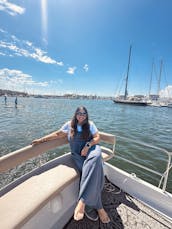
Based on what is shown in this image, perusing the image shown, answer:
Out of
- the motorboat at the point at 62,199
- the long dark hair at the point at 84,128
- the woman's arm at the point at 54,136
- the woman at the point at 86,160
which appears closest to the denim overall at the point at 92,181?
the woman at the point at 86,160

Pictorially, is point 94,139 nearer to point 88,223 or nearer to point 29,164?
point 88,223

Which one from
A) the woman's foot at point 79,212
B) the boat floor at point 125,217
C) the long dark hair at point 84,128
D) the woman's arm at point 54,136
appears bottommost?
the boat floor at point 125,217

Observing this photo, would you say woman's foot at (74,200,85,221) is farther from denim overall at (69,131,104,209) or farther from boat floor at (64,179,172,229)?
boat floor at (64,179,172,229)

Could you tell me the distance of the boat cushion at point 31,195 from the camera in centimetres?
117

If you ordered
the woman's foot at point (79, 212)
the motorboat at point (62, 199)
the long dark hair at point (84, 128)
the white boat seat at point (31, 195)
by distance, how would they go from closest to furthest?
the white boat seat at point (31, 195), the motorboat at point (62, 199), the woman's foot at point (79, 212), the long dark hair at point (84, 128)

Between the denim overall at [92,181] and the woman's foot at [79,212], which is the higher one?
the denim overall at [92,181]

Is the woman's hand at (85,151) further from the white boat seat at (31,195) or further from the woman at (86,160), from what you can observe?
the white boat seat at (31,195)

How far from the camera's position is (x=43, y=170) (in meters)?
1.99

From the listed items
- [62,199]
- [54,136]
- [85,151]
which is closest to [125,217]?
[62,199]

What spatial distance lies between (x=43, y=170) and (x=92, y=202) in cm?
86

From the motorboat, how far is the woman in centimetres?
16

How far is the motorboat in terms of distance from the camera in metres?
1.33

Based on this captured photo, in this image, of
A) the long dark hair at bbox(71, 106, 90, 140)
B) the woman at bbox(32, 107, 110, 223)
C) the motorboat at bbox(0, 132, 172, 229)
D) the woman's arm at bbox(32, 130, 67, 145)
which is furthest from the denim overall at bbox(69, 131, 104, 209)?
the woman's arm at bbox(32, 130, 67, 145)

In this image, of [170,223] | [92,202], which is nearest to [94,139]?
[92,202]
